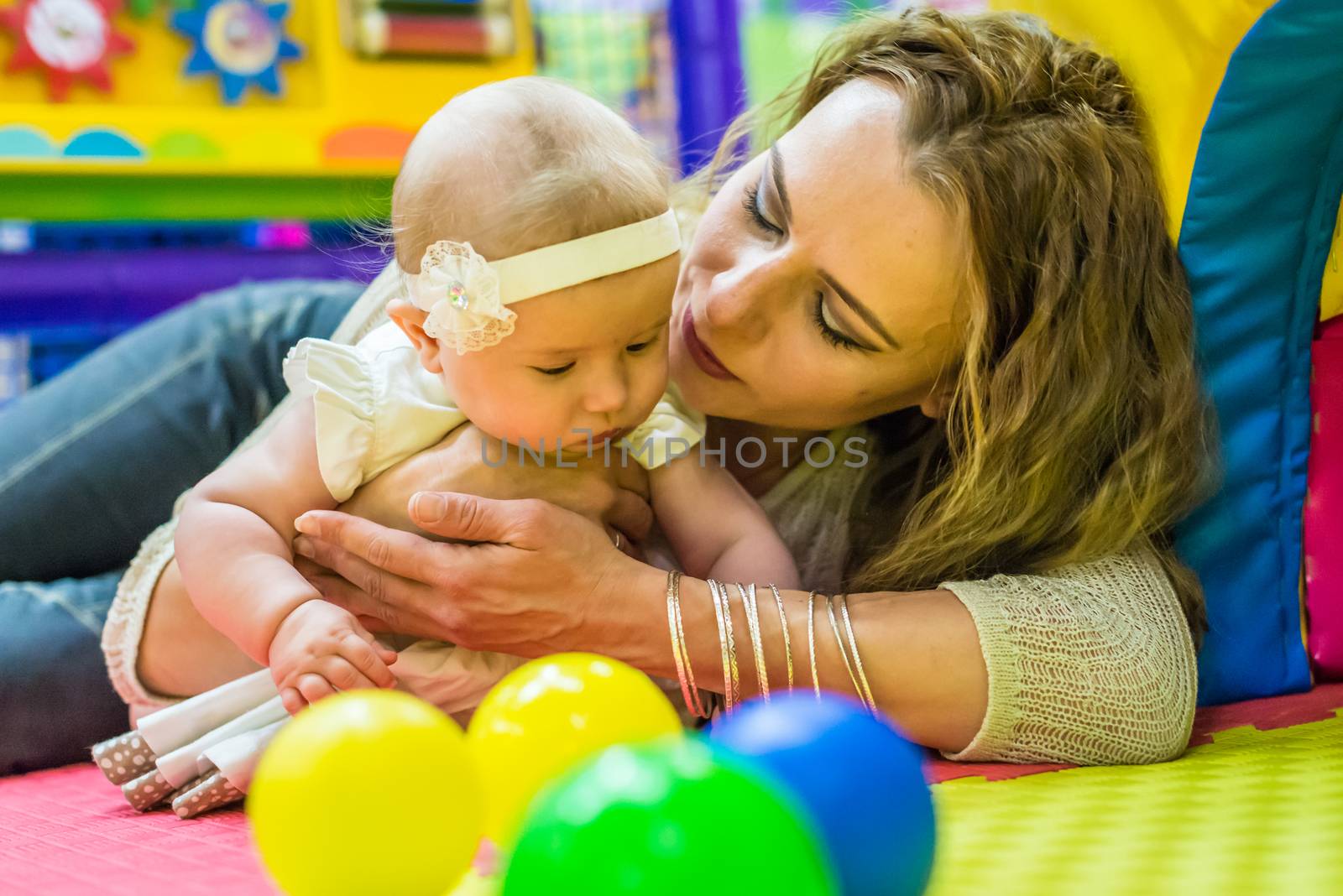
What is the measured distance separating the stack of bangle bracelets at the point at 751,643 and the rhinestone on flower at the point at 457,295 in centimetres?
28

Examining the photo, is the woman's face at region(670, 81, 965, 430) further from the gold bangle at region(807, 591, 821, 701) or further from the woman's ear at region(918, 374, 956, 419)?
the gold bangle at region(807, 591, 821, 701)

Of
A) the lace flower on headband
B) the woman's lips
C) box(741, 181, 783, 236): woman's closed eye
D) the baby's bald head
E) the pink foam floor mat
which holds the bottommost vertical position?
the pink foam floor mat

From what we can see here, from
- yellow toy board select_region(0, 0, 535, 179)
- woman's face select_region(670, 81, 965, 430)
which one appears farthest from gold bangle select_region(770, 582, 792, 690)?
yellow toy board select_region(0, 0, 535, 179)

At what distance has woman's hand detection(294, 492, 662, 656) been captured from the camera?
3.23 ft

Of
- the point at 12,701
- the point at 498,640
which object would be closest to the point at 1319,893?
the point at 498,640

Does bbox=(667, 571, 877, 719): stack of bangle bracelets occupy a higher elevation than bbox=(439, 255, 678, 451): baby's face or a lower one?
lower

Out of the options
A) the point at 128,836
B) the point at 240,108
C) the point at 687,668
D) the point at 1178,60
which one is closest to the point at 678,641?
the point at 687,668

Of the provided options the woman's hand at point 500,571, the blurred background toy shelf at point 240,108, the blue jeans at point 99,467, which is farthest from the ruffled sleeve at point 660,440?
the blurred background toy shelf at point 240,108

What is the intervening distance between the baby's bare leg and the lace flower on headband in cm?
39

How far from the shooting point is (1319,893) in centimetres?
67

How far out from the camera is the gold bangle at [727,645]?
1.00 metres

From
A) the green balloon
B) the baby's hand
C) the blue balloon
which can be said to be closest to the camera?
the green balloon

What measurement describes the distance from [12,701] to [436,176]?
2.39 ft

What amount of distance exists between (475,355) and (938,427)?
0.50 m
